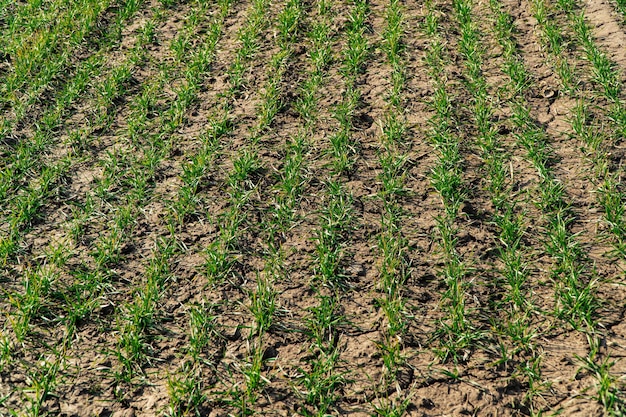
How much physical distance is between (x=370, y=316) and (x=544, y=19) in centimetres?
350

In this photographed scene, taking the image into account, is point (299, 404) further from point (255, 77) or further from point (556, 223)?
point (255, 77)

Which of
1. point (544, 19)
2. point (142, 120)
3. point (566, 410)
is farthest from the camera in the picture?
point (544, 19)

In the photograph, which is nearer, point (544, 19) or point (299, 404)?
point (299, 404)

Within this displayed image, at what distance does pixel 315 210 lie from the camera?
422cm

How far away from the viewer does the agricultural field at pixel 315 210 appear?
3279 millimetres

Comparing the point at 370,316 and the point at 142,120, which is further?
the point at 142,120

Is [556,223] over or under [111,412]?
under

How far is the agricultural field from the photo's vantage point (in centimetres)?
328

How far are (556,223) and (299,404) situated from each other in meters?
1.80

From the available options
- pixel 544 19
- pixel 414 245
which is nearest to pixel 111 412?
pixel 414 245

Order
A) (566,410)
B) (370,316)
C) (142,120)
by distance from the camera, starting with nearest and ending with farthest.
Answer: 1. (566,410)
2. (370,316)
3. (142,120)

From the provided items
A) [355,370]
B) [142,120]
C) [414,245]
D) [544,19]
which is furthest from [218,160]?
[544,19]

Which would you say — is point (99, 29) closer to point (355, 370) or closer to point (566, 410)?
point (355, 370)

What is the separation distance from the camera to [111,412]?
10.3 feet
